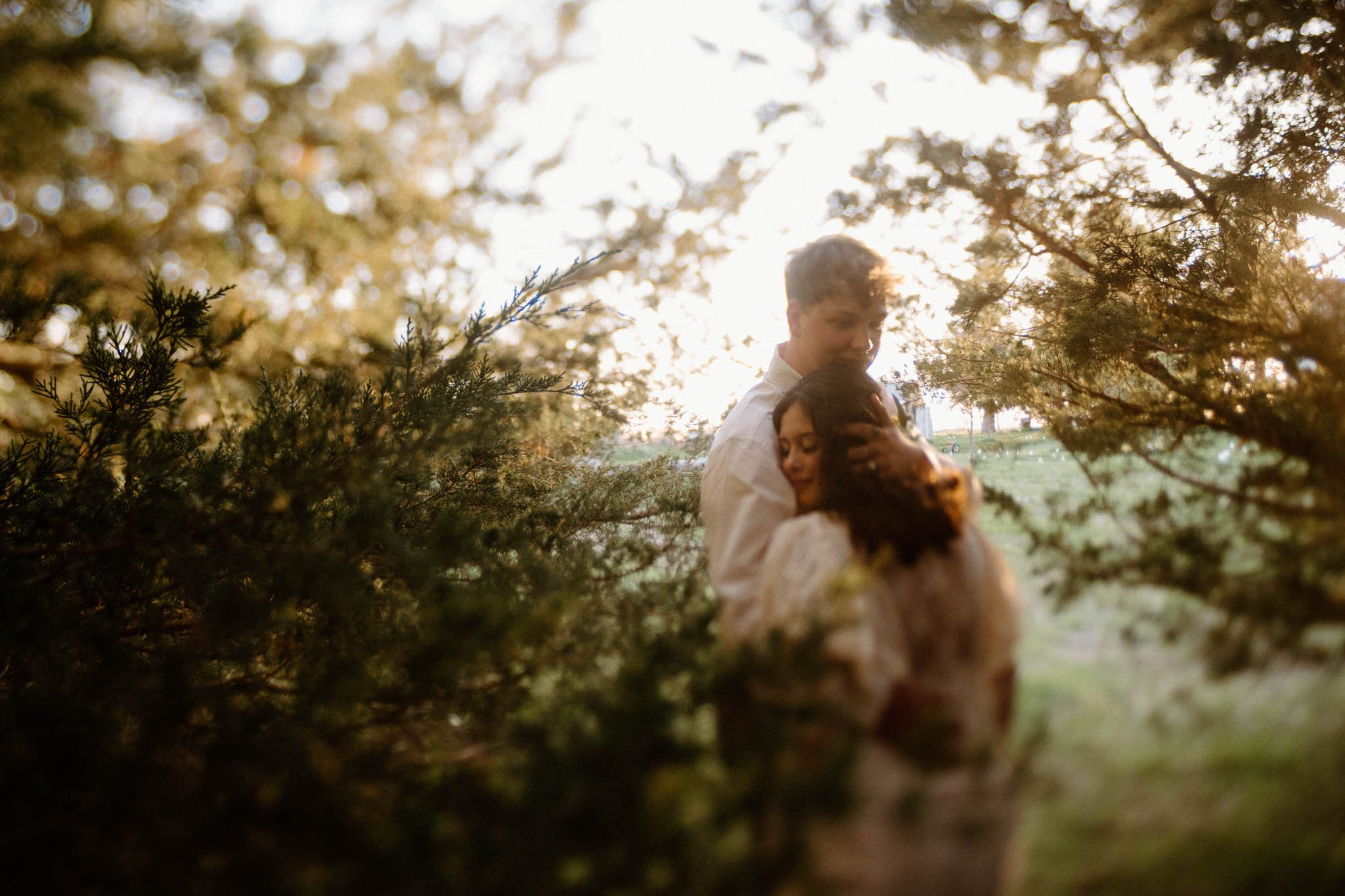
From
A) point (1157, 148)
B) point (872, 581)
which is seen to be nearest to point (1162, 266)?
point (1157, 148)

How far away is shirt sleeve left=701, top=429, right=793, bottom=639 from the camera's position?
2283 mm

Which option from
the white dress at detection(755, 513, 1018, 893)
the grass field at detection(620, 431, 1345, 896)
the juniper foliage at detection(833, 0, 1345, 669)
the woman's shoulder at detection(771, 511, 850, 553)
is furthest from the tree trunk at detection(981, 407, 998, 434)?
the grass field at detection(620, 431, 1345, 896)

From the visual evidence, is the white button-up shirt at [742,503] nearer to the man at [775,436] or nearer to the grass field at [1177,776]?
the man at [775,436]

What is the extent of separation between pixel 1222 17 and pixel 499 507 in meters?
3.90

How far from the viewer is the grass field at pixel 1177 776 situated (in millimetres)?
1167

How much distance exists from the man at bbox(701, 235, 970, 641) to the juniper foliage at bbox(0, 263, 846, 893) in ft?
0.81

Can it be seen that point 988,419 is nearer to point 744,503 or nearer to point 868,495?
point 744,503

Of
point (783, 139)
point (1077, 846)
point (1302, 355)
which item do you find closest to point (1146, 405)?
point (1302, 355)

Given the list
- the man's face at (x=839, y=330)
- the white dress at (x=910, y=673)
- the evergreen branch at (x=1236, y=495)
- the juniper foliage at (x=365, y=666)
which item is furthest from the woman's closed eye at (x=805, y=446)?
the evergreen branch at (x=1236, y=495)

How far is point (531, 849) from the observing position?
1140 mm

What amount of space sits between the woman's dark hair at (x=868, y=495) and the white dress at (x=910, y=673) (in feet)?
0.15

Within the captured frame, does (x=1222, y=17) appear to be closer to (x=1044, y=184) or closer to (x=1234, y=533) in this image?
(x=1044, y=184)

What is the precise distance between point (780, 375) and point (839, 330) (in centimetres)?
49

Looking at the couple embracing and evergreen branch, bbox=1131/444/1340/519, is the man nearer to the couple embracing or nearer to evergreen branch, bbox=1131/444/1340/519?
the couple embracing
